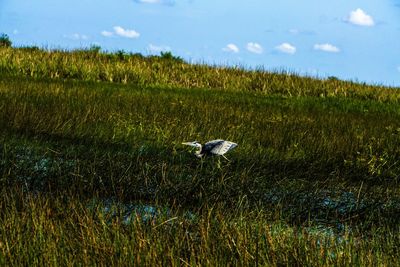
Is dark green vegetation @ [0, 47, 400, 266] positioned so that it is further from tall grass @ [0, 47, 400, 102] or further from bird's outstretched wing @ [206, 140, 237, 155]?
tall grass @ [0, 47, 400, 102]

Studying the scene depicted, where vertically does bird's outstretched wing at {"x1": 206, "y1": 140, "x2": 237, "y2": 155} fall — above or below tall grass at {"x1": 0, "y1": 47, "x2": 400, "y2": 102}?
below

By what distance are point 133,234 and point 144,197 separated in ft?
6.22

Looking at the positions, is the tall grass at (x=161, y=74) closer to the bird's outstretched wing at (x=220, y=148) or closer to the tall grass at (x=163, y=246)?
the bird's outstretched wing at (x=220, y=148)

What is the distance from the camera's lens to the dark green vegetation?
370 cm

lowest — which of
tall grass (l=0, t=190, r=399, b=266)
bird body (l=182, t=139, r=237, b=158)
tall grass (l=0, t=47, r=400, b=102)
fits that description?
tall grass (l=0, t=190, r=399, b=266)

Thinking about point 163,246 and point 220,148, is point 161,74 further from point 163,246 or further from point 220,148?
point 163,246

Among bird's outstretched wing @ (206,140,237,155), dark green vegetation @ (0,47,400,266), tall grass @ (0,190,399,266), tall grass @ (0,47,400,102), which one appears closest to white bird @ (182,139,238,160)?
bird's outstretched wing @ (206,140,237,155)

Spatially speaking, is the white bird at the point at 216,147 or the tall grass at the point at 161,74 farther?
the tall grass at the point at 161,74

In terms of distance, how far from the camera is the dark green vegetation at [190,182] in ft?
12.1

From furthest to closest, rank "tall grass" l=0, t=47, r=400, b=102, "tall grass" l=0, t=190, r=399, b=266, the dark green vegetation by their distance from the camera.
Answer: "tall grass" l=0, t=47, r=400, b=102 → the dark green vegetation → "tall grass" l=0, t=190, r=399, b=266

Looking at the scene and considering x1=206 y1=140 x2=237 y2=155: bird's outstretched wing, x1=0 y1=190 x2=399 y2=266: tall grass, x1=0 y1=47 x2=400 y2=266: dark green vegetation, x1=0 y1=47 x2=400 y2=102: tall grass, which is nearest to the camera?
x1=0 y1=190 x2=399 y2=266: tall grass

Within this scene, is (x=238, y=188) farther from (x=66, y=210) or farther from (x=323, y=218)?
(x=66, y=210)

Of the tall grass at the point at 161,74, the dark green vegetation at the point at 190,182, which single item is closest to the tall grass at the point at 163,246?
the dark green vegetation at the point at 190,182

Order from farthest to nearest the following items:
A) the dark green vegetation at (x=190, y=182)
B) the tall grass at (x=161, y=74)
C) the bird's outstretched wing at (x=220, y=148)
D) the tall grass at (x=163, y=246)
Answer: the tall grass at (x=161, y=74), the bird's outstretched wing at (x=220, y=148), the dark green vegetation at (x=190, y=182), the tall grass at (x=163, y=246)
